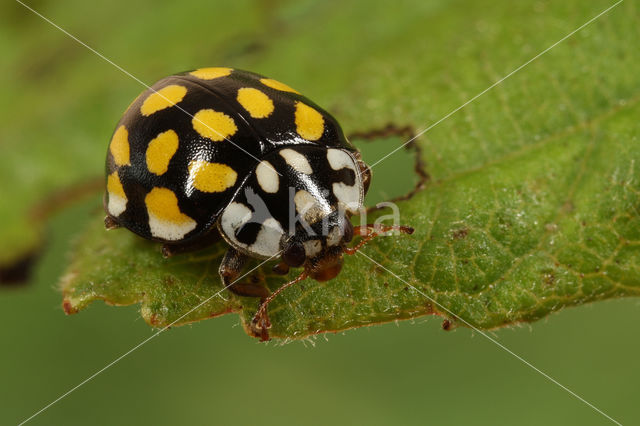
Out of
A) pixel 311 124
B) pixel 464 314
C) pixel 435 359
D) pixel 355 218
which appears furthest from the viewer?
pixel 435 359

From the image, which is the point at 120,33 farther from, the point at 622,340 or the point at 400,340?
the point at 622,340

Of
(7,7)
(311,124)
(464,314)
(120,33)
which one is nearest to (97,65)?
(120,33)

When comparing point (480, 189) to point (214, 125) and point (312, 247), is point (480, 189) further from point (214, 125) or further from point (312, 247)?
point (214, 125)

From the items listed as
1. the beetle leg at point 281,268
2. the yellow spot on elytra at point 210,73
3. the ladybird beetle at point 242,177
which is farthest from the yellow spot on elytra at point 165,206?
the yellow spot on elytra at point 210,73

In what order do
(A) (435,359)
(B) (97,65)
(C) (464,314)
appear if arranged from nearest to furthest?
(C) (464,314)
(A) (435,359)
(B) (97,65)

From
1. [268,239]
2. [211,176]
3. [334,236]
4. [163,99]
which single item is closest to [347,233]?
[334,236]

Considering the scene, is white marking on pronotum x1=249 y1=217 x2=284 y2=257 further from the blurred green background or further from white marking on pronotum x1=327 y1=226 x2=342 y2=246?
the blurred green background

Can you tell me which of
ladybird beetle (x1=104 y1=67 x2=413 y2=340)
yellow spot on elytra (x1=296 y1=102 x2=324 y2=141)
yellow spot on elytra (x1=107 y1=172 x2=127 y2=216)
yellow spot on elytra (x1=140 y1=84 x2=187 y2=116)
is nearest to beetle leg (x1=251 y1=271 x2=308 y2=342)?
ladybird beetle (x1=104 y1=67 x2=413 y2=340)
